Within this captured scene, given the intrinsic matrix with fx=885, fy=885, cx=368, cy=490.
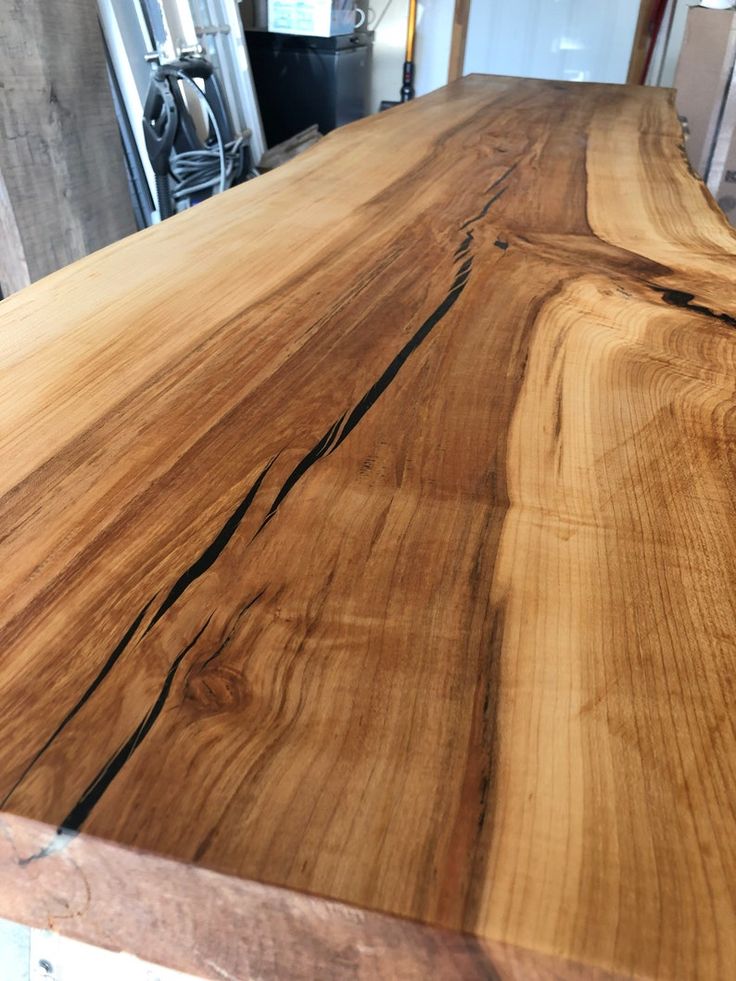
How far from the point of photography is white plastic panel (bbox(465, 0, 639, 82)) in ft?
15.7

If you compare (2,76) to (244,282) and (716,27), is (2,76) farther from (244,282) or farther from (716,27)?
(716,27)

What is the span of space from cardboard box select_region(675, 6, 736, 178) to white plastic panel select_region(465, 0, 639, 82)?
2223 mm

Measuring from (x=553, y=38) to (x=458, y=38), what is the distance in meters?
0.52

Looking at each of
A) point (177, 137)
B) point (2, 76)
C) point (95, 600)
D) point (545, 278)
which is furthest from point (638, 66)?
point (95, 600)

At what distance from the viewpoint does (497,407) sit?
66 centimetres

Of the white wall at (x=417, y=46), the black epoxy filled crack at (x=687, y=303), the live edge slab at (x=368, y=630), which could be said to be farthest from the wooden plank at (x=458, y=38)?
the live edge slab at (x=368, y=630)

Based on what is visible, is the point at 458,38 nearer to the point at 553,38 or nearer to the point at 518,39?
the point at 518,39

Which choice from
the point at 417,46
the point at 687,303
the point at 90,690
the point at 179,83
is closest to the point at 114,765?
the point at 90,690

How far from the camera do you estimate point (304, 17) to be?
→ 405cm

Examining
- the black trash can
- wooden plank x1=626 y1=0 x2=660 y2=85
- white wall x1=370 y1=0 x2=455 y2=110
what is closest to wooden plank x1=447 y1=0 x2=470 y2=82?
white wall x1=370 y1=0 x2=455 y2=110

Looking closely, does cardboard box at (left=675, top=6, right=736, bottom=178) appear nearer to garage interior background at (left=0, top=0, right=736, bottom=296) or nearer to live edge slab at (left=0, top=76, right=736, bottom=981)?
garage interior background at (left=0, top=0, right=736, bottom=296)

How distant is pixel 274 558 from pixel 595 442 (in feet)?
0.85

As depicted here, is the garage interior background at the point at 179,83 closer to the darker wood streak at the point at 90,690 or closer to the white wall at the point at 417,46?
the white wall at the point at 417,46

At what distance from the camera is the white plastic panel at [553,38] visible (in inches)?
188
